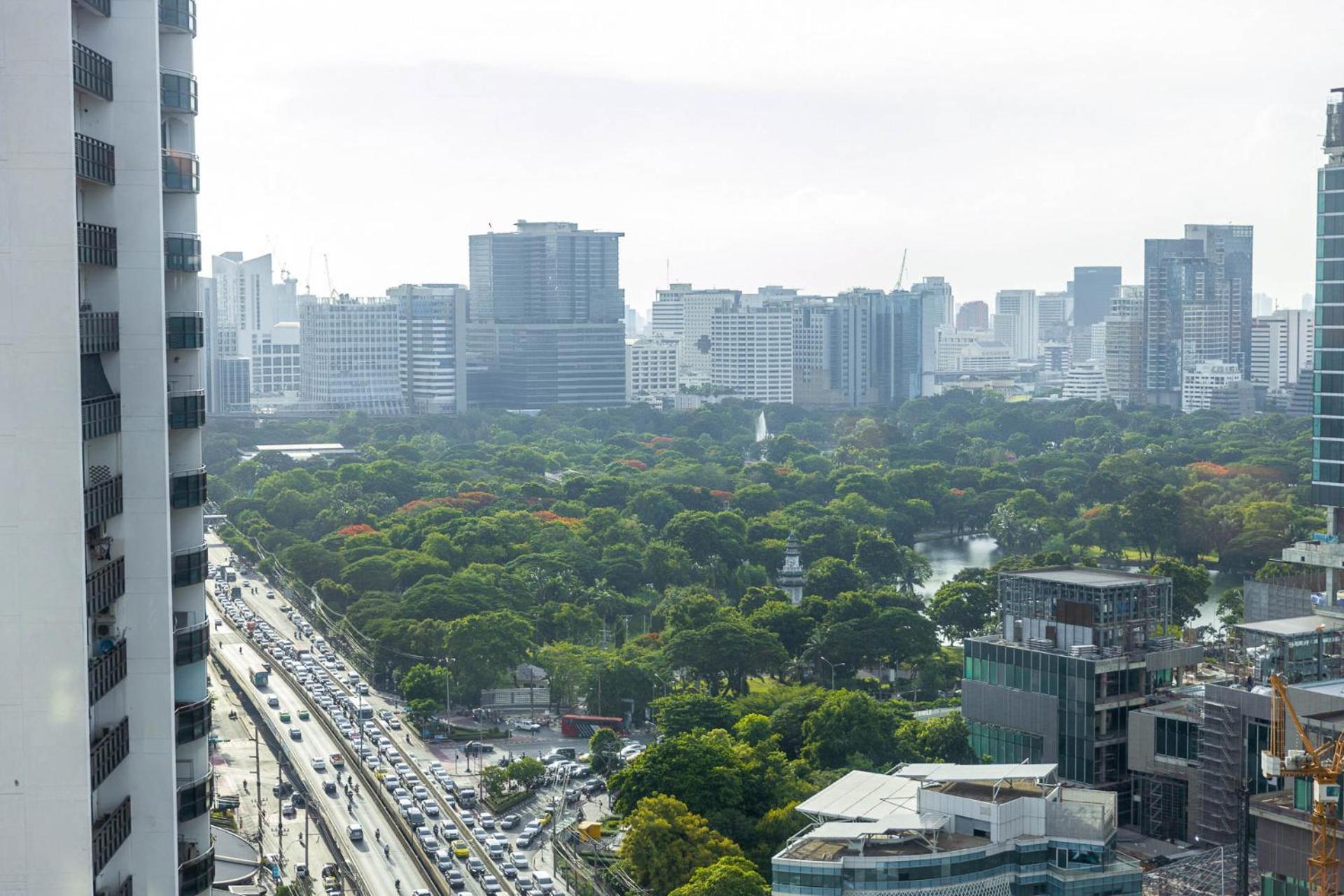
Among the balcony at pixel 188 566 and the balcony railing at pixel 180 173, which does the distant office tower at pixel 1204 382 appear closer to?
the balcony at pixel 188 566

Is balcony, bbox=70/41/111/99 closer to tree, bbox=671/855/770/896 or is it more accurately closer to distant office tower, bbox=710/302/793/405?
tree, bbox=671/855/770/896

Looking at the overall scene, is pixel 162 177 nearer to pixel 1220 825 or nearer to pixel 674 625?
pixel 1220 825

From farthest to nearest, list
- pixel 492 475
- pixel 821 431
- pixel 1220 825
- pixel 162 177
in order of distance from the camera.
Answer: pixel 821 431 < pixel 492 475 < pixel 1220 825 < pixel 162 177

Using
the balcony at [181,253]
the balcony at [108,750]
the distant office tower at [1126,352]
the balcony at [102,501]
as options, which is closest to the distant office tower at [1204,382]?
the distant office tower at [1126,352]

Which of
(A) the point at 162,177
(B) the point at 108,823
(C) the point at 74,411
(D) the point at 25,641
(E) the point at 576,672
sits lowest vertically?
(E) the point at 576,672

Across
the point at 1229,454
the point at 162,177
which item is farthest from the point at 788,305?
the point at 162,177

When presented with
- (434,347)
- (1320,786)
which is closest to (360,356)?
(434,347)

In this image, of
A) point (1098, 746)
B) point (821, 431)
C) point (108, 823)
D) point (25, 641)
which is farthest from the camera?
point (821, 431)
